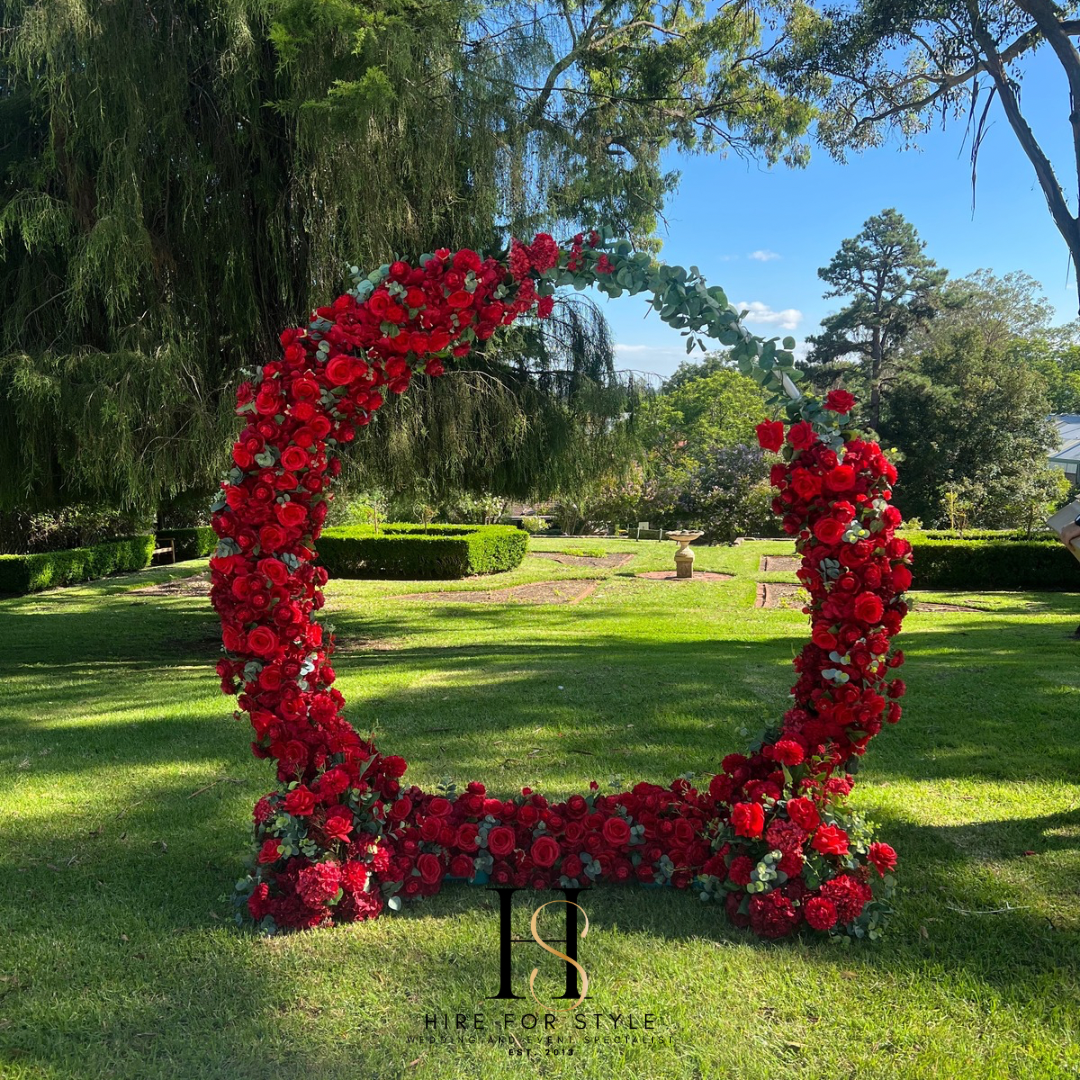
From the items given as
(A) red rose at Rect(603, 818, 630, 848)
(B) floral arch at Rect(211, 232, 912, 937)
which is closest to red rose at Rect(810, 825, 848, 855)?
(B) floral arch at Rect(211, 232, 912, 937)

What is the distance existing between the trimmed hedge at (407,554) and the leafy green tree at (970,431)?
44.7 ft

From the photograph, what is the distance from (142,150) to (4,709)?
4040mm

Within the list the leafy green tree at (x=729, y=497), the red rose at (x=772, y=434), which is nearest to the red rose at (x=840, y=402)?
the red rose at (x=772, y=434)

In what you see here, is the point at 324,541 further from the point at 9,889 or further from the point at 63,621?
the point at 9,889

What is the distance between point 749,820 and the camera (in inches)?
104

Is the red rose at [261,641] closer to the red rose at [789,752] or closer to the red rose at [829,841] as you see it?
the red rose at [789,752]

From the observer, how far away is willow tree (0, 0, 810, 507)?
589cm

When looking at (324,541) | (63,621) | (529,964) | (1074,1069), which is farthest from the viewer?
(324,541)

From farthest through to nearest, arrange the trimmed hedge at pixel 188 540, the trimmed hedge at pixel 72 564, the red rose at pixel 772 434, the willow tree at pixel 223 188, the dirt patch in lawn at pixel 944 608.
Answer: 1. the trimmed hedge at pixel 188 540
2. the trimmed hedge at pixel 72 564
3. the dirt patch in lawn at pixel 944 608
4. the willow tree at pixel 223 188
5. the red rose at pixel 772 434

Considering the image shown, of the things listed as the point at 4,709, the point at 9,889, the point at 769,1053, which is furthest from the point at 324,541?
the point at 769,1053

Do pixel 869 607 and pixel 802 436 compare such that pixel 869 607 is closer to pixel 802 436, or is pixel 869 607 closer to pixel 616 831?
pixel 802 436

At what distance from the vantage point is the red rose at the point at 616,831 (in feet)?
9.53

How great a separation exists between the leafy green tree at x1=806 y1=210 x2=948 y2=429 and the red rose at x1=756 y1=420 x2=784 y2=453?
3399 cm

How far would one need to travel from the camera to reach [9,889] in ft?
9.76
